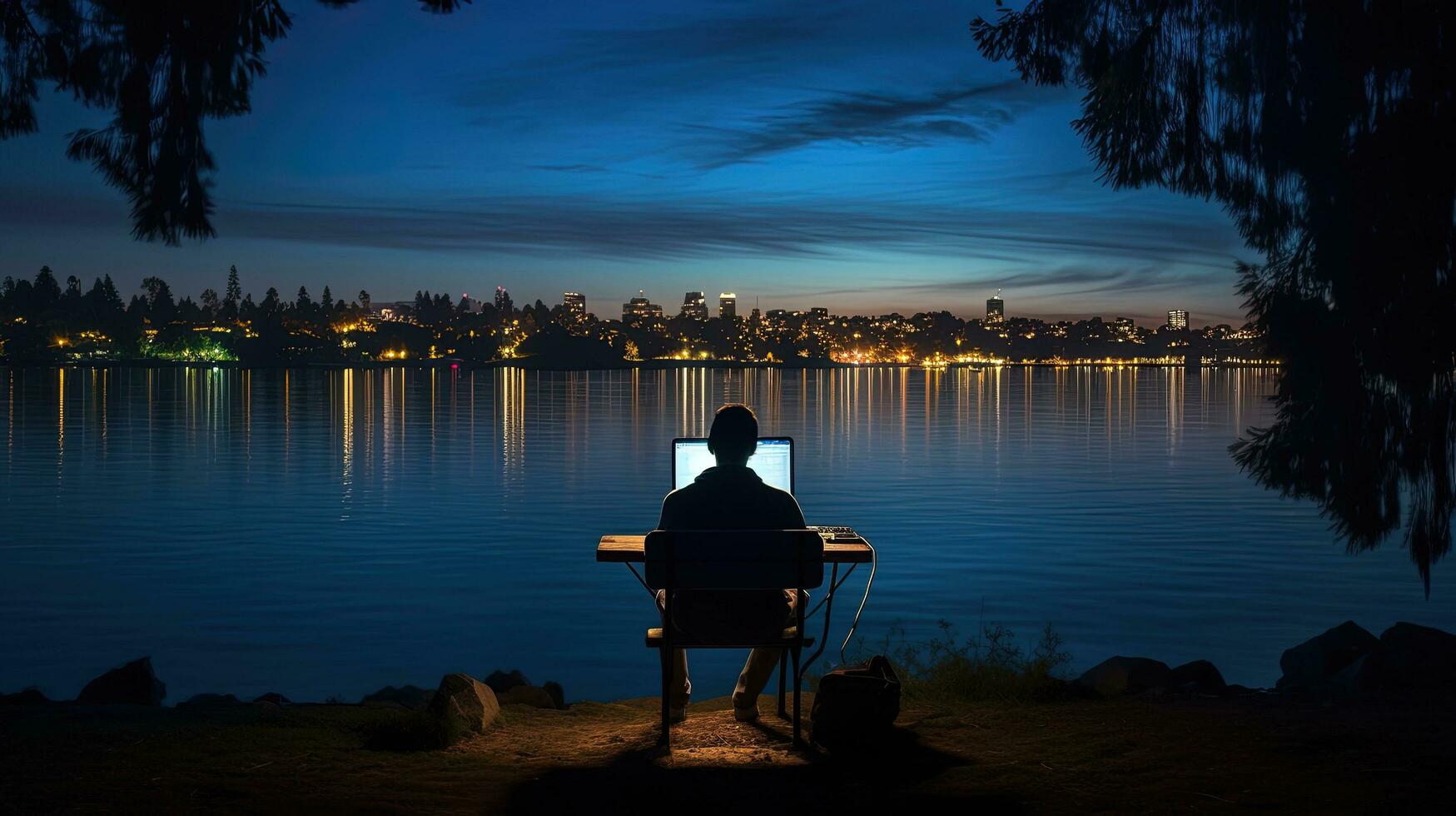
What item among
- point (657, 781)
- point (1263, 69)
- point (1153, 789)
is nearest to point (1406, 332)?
point (1263, 69)

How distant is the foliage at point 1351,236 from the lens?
7844 millimetres

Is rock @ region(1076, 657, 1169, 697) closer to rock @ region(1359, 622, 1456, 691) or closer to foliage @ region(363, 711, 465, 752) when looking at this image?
rock @ region(1359, 622, 1456, 691)

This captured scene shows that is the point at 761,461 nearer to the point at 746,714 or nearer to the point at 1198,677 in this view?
the point at 746,714

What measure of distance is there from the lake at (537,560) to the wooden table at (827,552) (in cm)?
322

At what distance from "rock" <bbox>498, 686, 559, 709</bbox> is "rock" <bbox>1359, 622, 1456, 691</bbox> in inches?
209

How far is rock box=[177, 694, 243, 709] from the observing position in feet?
26.9

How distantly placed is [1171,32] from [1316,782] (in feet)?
18.0

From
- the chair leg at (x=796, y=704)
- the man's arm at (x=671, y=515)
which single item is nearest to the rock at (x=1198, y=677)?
the chair leg at (x=796, y=704)

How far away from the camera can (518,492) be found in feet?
85.3

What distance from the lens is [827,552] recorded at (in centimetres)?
746

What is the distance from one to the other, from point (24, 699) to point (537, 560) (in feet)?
30.5

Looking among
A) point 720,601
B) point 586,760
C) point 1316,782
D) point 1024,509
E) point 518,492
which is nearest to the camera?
point 1316,782

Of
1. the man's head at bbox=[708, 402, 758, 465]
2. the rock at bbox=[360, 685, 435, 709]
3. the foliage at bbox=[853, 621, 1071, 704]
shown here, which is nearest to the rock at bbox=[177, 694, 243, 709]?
the rock at bbox=[360, 685, 435, 709]

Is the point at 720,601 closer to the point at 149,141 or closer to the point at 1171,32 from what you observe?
the point at 149,141
